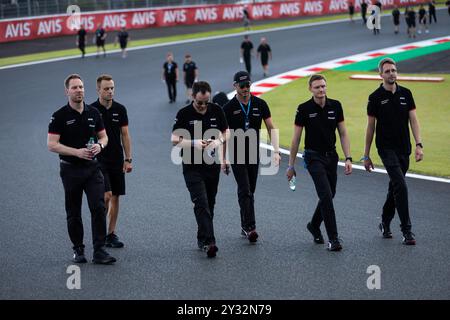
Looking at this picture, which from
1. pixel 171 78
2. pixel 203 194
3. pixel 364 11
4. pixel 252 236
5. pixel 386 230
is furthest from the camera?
pixel 364 11

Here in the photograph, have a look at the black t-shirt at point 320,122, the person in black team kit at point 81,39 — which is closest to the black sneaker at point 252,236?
the black t-shirt at point 320,122

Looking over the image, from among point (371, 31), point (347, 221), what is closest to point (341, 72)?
point (371, 31)

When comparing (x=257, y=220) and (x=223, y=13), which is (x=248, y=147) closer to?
(x=257, y=220)

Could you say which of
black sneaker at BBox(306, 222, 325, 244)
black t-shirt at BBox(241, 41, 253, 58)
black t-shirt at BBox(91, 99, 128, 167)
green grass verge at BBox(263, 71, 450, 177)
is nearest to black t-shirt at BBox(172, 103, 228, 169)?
black t-shirt at BBox(91, 99, 128, 167)

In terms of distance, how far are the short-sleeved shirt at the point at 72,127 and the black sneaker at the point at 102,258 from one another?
979mm

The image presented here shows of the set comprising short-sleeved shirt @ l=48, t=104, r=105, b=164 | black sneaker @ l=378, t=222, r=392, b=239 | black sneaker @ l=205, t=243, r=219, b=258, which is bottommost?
black sneaker @ l=378, t=222, r=392, b=239

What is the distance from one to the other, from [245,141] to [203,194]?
→ 941 millimetres

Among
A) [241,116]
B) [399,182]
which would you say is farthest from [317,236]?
[241,116]

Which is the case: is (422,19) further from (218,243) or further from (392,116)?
(218,243)

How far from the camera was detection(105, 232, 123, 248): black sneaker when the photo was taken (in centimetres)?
906

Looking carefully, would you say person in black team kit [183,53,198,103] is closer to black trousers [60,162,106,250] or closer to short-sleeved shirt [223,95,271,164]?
short-sleeved shirt [223,95,271,164]

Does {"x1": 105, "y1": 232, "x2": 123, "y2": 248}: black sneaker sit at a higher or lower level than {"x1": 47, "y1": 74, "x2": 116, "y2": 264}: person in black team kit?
lower

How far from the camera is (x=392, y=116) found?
29.9ft

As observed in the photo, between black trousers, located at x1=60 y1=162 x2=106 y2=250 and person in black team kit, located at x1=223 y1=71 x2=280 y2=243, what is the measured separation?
1716 millimetres
